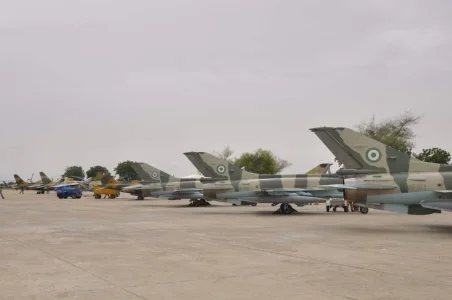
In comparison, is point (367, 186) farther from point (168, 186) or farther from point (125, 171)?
point (125, 171)

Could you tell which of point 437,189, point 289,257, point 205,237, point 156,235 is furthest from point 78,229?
point 437,189

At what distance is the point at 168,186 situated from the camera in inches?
1443

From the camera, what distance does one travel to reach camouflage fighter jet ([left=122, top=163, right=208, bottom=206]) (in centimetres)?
3438

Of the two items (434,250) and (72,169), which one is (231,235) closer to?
(434,250)

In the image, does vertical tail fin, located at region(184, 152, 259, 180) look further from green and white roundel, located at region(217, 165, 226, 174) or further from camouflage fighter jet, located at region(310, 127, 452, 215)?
camouflage fighter jet, located at region(310, 127, 452, 215)

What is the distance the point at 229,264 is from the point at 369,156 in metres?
8.91

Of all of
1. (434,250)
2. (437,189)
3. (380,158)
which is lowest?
(434,250)

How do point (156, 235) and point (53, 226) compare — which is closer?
point (156, 235)

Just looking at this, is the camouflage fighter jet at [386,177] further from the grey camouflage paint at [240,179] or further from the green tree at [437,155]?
the green tree at [437,155]

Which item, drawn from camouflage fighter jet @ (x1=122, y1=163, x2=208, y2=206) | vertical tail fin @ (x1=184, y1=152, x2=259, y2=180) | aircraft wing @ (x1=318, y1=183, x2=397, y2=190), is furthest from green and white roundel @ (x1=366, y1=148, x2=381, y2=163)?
camouflage fighter jet @ (x1=122, y1=163, x2=208, y2=206)

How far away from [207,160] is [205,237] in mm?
15377

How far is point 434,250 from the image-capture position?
36.6 feet

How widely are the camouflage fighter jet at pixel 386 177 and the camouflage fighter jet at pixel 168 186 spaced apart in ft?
61.3

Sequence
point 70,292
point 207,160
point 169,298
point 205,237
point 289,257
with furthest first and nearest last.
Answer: point 207,160, point 205,237, point 289,257, point 70,292, point 169,298
